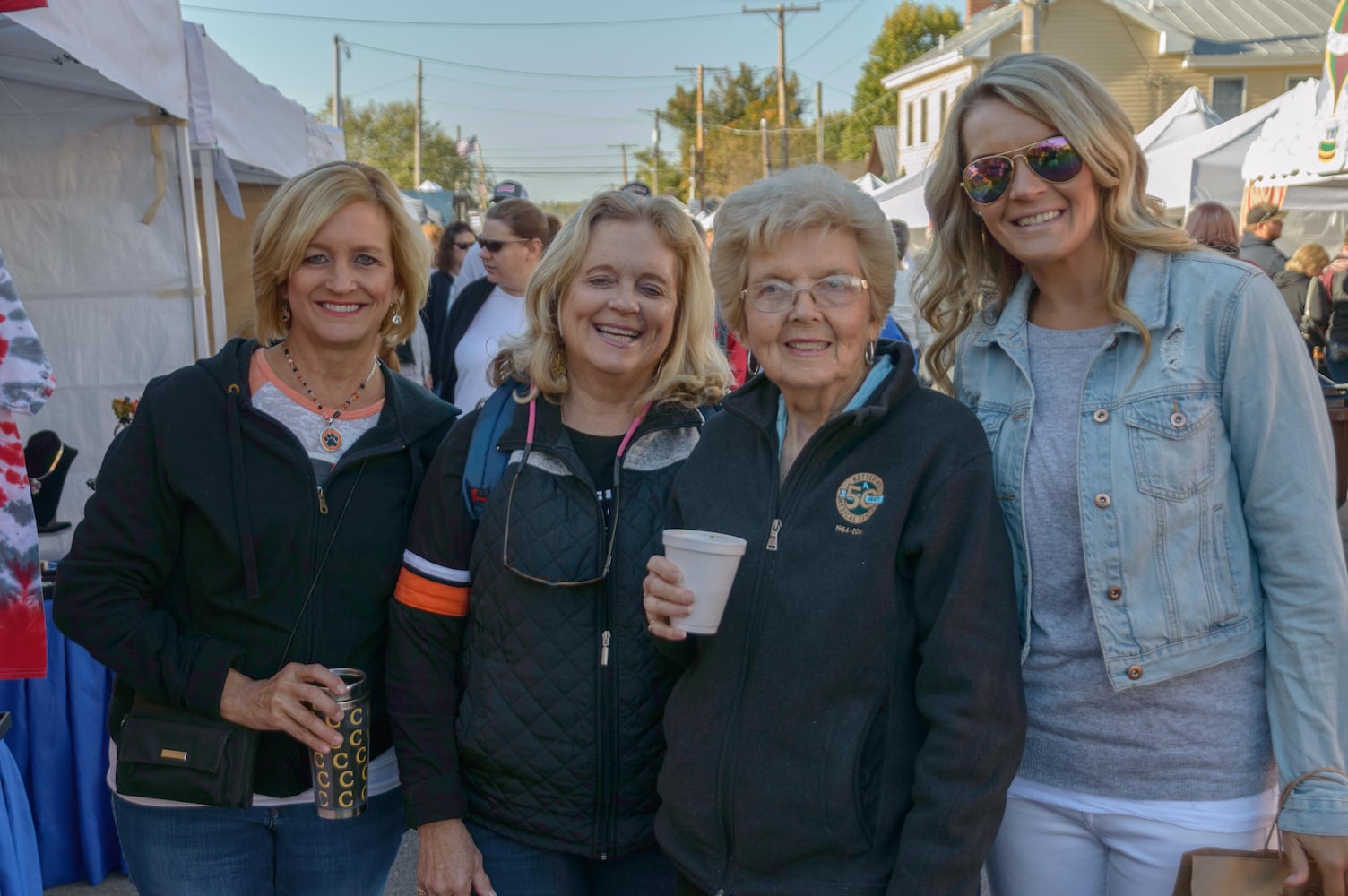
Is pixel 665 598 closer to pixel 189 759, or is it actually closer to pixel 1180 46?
pixel 189 759

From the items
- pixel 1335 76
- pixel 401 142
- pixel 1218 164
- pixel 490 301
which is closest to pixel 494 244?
pixel 490 301

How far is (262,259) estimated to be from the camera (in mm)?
2414

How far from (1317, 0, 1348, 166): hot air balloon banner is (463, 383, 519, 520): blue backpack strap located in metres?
8.57

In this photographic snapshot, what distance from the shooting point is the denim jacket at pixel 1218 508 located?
1.77m

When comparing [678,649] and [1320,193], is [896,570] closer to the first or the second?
[678,649]

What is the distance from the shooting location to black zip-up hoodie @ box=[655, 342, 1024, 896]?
5.63 feet

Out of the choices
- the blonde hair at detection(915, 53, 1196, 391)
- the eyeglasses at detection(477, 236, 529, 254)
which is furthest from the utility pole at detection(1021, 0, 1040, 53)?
the blonde hair at detection(915, 53, 1196, 391)

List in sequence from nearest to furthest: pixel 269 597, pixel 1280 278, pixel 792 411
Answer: pixel 792 411, pixel 269 597, pixel 1280 278

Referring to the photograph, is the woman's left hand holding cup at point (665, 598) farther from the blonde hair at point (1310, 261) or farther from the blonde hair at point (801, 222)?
the blonde hair at point (1310, 261)

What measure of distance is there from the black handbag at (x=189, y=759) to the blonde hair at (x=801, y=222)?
1.35 meters

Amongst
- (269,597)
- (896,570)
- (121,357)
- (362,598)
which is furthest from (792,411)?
(121,357)

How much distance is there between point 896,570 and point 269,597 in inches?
51.1

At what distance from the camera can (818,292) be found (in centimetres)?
196

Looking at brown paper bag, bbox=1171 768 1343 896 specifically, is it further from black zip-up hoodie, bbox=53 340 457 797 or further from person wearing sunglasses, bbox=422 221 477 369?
person wearing sunglasses, bbox=422 221 477 369
